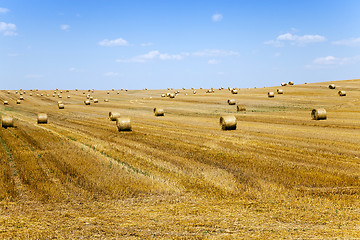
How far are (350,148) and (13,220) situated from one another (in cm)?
1510

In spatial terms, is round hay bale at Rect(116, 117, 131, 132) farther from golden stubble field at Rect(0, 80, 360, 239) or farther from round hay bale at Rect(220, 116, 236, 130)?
round hay bale at Rect(220, 116, 236, 130)

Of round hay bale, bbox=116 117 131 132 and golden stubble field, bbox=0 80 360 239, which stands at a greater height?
round hay bale, bbox=116 117 131 132

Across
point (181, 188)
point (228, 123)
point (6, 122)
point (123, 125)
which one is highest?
point (6, 122)

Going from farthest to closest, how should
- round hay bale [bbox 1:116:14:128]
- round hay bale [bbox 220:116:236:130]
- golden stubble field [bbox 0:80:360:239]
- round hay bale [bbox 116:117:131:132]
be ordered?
1. round hay bale [bbox 1:116:14:128]
2. round hay bale [bbox 220:116:236:130]
3. round hay bale [bbox 116:117:131:132]
4. golden stubble field [bbox 0:80:360:239]

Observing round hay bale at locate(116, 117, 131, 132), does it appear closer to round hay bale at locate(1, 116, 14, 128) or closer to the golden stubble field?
the golden stubble field

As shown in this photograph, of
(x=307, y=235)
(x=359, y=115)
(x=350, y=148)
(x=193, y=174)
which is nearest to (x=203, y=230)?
(x=307, y=235)

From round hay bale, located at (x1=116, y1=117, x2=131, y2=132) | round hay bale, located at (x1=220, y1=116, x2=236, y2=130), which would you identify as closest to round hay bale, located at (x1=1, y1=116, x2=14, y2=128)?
round hay bale, located at (x1=116, y1=117, x2=131, y2=132)

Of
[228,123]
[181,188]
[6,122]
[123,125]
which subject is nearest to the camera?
[181,188]

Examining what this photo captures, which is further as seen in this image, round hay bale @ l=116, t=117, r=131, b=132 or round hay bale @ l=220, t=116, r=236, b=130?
round hay bale @ l=220, t=116, r=236, b=130

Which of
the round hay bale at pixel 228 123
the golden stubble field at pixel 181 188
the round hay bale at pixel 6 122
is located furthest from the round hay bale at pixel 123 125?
the round hay bale at pixel 6 122

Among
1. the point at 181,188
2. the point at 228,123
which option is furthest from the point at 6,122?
the point at 181,188

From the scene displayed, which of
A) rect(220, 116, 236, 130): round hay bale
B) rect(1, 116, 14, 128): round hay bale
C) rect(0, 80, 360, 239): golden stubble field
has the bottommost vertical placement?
rect(0, 80, 360, 239): golden stubble field

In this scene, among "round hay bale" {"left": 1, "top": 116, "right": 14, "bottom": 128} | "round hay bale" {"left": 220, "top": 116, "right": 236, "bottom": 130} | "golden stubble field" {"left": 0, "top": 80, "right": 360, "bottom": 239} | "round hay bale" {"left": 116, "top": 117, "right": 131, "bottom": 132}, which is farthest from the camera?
"round hay bale" {"left": 1, "top": 116, "right": 14, "bottom": 128}

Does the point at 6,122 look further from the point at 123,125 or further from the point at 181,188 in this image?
the point at 181,188
